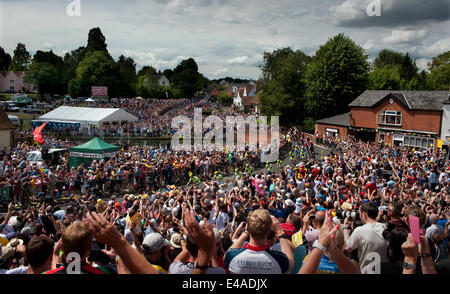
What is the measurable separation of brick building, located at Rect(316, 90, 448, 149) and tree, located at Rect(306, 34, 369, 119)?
11.7ft

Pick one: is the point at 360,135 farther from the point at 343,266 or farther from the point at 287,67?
the point at 343,266

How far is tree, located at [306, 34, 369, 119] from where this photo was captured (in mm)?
42281

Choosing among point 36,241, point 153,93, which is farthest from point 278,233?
point 153,93

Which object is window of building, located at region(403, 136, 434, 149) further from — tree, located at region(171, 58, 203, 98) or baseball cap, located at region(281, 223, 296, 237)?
tree, located at region(171, 58, 203, 98)

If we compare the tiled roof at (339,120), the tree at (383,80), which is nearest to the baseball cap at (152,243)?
the tiled roof at (339,120)

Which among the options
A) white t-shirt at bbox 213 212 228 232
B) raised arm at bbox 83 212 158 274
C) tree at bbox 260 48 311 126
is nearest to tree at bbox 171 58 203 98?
tree at bbox 260 48 311 126

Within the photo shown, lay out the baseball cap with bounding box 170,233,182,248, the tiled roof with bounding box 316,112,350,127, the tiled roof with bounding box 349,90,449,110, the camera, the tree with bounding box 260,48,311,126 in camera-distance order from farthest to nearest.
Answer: the tree with bounding box 260,48,311,126 < the tiled roof with bounding box 316,112,350,127 < the tiled roof with bounding box 349,90,449,110 < the camera < the baseball cap with bounding box 170,233,182,248

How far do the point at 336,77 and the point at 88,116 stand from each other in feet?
98.9

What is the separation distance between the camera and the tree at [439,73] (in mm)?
60188

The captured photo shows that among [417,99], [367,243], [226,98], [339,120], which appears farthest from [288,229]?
[226,98]

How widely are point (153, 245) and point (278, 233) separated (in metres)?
1.22

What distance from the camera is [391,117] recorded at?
34406 millimetres

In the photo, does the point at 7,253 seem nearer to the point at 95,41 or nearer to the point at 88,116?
the point at 88,116

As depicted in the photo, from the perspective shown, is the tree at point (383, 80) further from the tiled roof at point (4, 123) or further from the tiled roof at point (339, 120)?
the tiled roof at point (4, 123)
